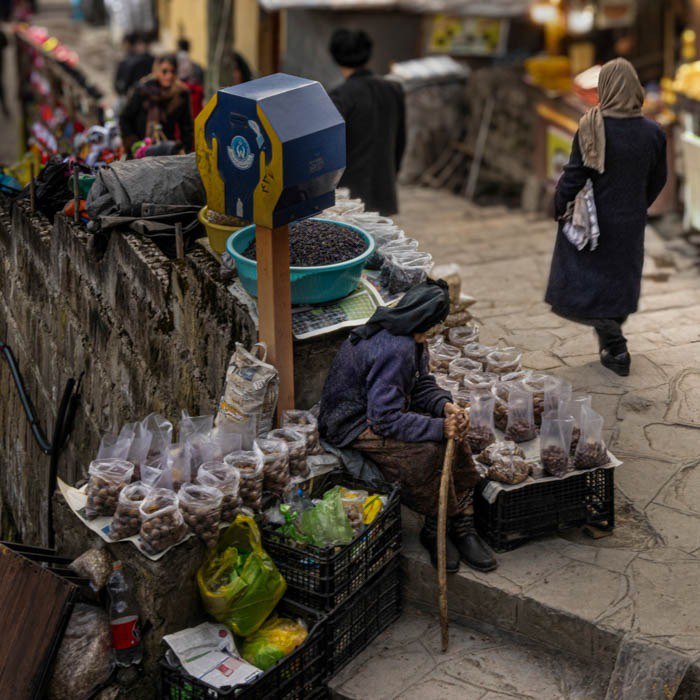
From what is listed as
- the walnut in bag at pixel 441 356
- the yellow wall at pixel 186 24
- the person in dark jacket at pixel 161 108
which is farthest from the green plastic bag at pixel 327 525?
the yellow wall at pixel 186 24

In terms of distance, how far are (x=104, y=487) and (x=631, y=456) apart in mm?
3058

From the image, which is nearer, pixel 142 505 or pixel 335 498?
pixel 142 505

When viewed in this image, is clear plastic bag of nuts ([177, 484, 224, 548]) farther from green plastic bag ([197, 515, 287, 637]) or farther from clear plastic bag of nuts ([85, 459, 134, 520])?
clear plastic bag of nuts ([85, 459, 134, 520])

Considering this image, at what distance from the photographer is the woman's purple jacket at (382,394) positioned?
18.9 feet

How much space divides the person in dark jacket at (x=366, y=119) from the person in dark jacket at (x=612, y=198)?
252 centimetres

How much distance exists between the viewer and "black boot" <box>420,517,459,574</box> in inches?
231

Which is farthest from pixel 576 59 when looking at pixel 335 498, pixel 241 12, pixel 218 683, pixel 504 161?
pixel 218 683

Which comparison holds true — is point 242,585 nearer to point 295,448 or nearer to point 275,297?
point 295,448

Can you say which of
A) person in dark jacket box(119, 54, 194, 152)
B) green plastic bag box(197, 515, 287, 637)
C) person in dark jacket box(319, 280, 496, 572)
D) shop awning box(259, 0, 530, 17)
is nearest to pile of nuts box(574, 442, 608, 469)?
person in dark jacket box(319, 280, 496, 572)

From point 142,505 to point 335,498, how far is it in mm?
946

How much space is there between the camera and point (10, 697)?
17.9 ft

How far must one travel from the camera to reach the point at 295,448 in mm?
5957

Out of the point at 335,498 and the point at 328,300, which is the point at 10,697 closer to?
the point at 335,498

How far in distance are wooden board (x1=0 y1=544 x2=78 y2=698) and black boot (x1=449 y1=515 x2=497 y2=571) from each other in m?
1.86
